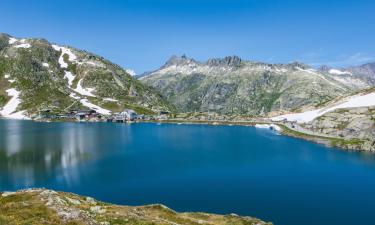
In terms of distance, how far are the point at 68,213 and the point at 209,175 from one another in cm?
6582

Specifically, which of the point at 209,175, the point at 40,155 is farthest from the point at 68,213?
the point at 40,155

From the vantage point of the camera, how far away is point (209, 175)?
348 ft

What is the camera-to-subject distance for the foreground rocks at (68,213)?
1629 inches

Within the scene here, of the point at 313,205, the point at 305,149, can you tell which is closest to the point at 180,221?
the point at 313,205

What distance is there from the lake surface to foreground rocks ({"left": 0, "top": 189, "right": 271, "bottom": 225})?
17654 mm

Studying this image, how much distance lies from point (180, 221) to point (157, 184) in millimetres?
42452

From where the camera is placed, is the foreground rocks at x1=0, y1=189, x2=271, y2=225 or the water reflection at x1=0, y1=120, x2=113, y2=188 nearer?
the foreground rocks at x1=0, y1=189, x2=271, y2=225

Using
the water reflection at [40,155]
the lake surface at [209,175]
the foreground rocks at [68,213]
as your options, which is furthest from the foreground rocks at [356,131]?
the foreground rocks at [68,213]

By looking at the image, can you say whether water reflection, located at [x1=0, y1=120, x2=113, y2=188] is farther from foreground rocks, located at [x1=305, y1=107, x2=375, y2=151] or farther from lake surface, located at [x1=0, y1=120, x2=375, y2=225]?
foreground rocks, located at [x1=305, y1=107, x2=375, y2=151]

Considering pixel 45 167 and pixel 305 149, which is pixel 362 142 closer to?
pixel 305 149

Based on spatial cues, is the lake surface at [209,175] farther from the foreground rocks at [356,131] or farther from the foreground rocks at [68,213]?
the foreground rocks at [68,213]

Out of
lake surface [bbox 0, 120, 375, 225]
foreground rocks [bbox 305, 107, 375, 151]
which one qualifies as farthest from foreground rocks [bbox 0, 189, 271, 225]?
foreground rocks [bbox 305, 107, 375, 151]

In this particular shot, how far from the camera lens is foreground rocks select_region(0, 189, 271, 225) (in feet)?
136

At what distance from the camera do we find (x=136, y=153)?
470 ft
